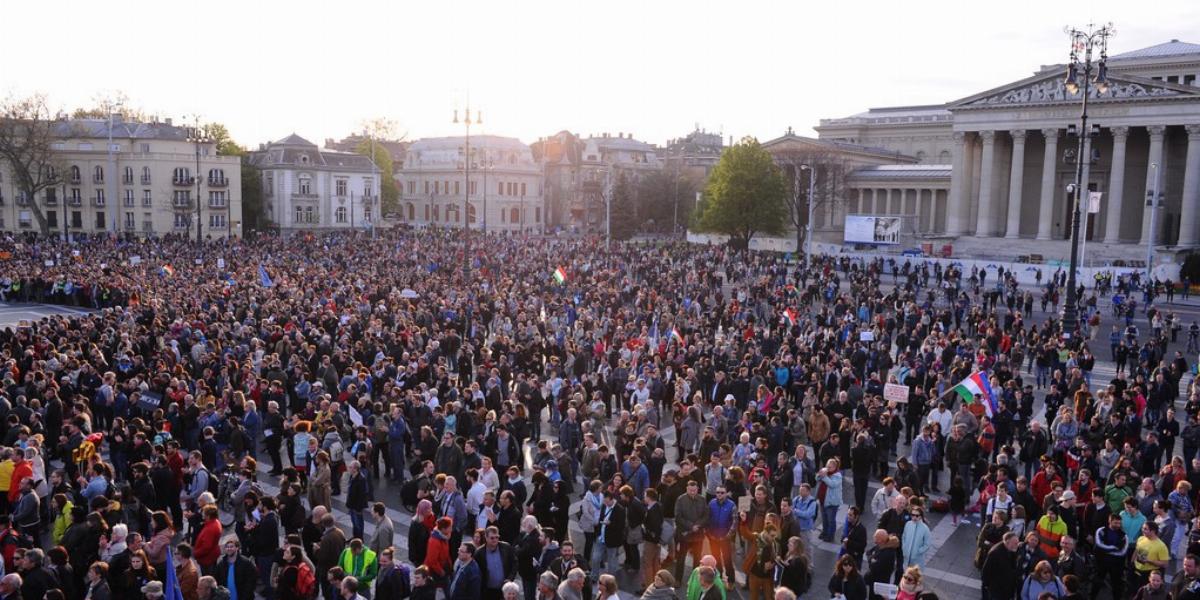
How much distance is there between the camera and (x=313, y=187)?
82375mm

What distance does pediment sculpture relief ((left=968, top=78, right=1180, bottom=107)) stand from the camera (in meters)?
56.8

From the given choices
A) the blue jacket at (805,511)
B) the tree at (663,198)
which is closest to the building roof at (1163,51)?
the tree at (663,198)

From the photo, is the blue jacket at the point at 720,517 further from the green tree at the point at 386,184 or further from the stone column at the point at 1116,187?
the green tree at the point at 386,184

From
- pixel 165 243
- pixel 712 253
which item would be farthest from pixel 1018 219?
pixel 165 243

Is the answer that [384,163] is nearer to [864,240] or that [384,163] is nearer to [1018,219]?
[864,240]

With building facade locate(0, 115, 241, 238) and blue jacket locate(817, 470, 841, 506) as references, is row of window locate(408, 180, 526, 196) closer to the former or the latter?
building facade locate(0, 115, 241, 238)

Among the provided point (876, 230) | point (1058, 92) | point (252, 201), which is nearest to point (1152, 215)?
point (1058, 92)

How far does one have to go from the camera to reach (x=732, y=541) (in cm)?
1148

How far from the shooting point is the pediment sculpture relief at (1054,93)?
56.8 m

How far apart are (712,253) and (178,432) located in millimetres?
42413

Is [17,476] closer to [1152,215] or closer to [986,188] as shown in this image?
[1152,215]

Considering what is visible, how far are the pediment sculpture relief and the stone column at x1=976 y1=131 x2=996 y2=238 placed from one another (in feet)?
8.05

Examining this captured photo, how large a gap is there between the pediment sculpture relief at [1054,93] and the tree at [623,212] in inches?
1180

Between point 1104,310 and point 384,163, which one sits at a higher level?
point 384,163
